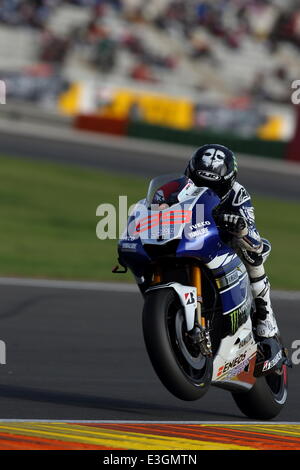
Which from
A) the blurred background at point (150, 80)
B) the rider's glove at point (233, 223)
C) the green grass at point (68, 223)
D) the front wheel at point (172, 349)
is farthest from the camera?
the blurred background at point (150, 80)

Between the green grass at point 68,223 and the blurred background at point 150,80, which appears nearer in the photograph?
the green grass at point 68,223

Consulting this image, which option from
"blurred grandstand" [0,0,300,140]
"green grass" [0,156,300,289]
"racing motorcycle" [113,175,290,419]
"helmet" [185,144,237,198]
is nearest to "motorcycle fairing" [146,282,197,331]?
"racing motorcycle" [113,175,290,419]

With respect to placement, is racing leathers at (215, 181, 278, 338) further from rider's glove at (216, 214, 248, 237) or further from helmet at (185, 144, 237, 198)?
helmet at (185, 144, 237, 198)

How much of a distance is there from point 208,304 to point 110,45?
100.0ft

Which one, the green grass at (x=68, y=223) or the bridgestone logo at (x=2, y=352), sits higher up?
the bridgestone logo at (x=2, y=352)

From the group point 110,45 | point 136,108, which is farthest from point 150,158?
point 110,45

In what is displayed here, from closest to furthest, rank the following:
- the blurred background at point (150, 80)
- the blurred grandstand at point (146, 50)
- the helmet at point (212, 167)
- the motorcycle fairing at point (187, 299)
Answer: the motorcycle fairing at point (187, 299) < the helmet at point (212, 167) < the blurred background at point (150, 80) < the blurred grandstand at point (146, 50)

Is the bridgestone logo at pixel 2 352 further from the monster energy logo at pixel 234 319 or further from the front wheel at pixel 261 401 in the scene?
the monster energy logo at pixel 234 319

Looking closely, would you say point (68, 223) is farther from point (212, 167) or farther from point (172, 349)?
point (172, 349)

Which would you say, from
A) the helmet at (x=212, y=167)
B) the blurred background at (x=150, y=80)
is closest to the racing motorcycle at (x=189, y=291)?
the helmet at (x=212, y=167)

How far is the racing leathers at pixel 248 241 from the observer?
6059mm

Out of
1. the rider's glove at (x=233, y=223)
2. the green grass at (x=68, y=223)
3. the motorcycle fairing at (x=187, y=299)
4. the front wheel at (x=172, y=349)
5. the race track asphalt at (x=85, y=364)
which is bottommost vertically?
the green grass at (x=68, y=223)

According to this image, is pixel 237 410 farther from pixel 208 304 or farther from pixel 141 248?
pixel 141 248

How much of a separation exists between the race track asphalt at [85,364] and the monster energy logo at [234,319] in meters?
0.67
